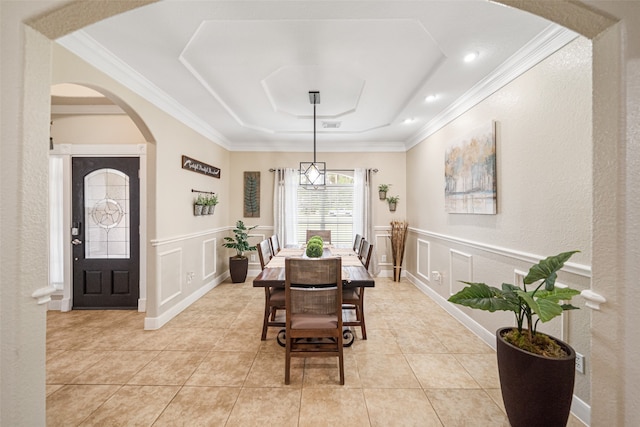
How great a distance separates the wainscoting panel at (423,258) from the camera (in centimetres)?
432

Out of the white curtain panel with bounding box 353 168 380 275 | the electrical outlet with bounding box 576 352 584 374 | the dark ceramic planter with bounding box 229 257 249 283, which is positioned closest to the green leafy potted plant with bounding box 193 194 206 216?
the dark ceramic planter with bounding box 229 257 249 283

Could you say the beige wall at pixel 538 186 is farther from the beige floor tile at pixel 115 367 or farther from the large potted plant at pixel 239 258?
the large potted plant at pixel 239 258

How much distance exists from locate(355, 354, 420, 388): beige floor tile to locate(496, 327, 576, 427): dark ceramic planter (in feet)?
2.46

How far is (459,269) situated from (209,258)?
12.3 ft

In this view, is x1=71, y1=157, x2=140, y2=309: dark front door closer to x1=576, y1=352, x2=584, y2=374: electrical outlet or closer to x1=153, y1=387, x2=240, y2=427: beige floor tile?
x1=153, y1=387, x2=240, y2=427: beige floor tile

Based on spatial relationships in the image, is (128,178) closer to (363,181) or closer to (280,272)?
(280,272)

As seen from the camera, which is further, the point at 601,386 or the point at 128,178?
the point at 128,178

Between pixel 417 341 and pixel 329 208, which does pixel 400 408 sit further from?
pixel 329 208

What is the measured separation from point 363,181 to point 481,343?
334 cm

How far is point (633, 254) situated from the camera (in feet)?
3.70

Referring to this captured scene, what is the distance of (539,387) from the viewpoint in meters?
1.47

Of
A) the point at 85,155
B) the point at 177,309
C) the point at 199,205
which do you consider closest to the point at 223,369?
the point at 177,309

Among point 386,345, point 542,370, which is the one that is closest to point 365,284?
point 386,345

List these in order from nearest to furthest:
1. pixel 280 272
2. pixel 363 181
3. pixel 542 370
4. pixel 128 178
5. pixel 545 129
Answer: pixel 542 370, pixel 545 129, pixel 280 272, pixel 128 178, pixel 363 181
